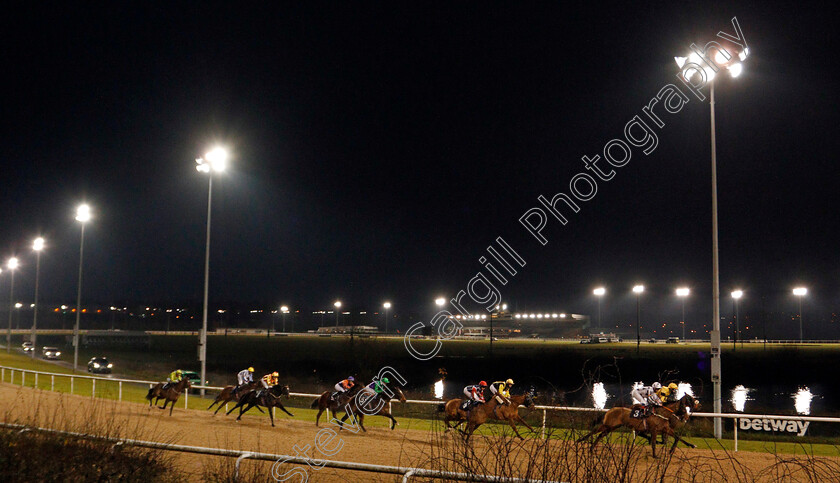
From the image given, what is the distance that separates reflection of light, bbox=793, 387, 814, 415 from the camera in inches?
975

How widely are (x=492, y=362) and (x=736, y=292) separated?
70.9 ft

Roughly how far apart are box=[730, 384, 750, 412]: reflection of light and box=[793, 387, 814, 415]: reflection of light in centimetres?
197

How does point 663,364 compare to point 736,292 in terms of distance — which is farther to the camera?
point 736,292

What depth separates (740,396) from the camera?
1107 inches

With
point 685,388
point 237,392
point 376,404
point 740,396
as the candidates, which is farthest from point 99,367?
point 685,388

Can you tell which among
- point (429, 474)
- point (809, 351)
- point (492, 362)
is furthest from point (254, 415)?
point (809, 351)

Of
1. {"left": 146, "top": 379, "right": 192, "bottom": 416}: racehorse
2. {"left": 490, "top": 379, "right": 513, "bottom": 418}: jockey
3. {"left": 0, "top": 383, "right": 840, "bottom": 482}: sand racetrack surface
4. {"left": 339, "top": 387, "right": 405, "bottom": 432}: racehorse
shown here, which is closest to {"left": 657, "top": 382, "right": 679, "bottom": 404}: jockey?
{"left": 0, "top": 383, "right": 840, "bottom": 482}: sand racetrack surface

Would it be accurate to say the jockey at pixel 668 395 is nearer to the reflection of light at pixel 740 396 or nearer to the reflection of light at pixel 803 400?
the reflection of light at pixel 740 396

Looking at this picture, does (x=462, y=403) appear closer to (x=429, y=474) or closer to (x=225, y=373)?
(x=429, y=474)

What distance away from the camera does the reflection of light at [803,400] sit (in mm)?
24763

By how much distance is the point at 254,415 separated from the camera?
52.3 feet

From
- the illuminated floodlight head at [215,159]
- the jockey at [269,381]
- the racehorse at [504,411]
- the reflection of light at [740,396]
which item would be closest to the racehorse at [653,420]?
the racehorse at [504,411]

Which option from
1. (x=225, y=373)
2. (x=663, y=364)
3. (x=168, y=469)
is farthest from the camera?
(x=663, y=364)

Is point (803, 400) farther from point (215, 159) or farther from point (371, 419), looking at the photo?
point (215, 159)
